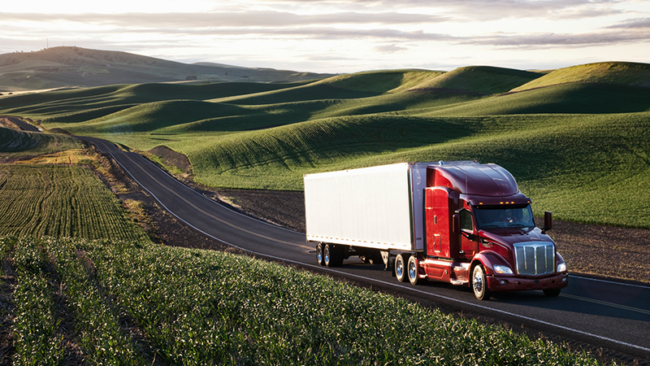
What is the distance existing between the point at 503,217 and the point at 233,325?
1028cm

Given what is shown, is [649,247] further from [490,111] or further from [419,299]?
[490,111]

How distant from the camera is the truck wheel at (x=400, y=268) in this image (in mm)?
19828

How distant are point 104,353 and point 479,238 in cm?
1184

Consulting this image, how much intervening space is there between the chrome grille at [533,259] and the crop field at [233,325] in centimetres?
513

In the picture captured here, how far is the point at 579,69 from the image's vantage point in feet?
442

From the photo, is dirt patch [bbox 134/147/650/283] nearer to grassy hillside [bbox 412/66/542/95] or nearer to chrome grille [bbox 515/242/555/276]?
chrome grille [bbox 515/242/555/276]

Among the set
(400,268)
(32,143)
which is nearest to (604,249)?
(400,268)

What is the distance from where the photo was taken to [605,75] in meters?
123

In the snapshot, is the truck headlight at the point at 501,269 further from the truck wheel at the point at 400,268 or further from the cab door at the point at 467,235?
the truck wheel at the point at 400,268

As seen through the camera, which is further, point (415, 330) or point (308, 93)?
point (308, 93)

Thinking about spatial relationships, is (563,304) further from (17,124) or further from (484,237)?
(17,124)

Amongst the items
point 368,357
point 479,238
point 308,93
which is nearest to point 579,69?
point 308,93

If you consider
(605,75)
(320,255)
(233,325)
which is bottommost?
(320,255)

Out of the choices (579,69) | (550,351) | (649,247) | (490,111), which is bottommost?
(649,247)
